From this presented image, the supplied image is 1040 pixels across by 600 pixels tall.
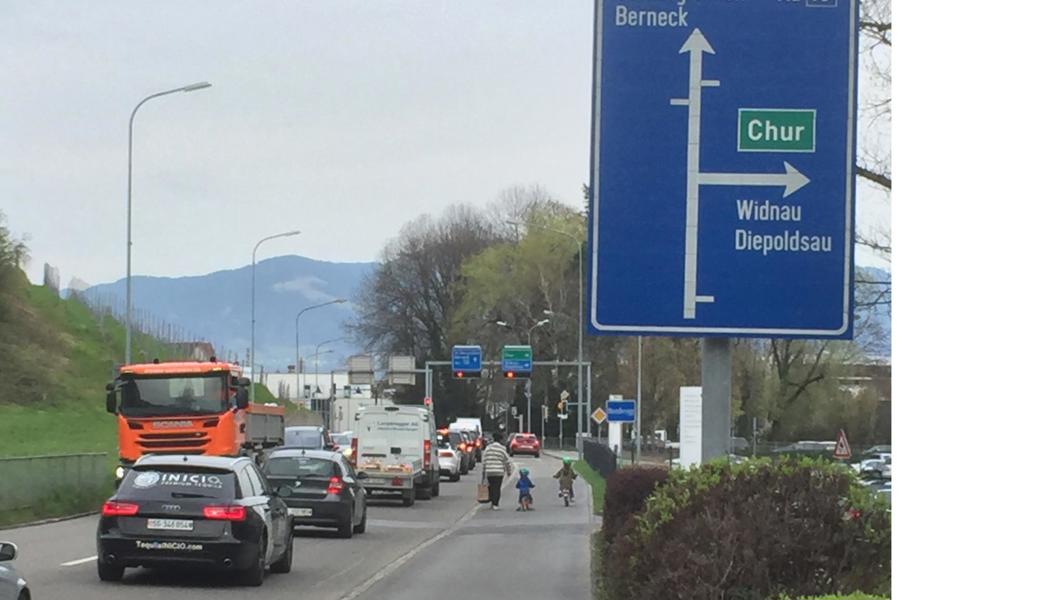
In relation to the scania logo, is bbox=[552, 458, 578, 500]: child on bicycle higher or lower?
lower

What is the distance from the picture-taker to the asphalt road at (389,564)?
17.8 m

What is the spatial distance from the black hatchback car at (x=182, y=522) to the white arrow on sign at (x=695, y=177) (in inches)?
429

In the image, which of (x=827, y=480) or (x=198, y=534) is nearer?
(x=827, y=480)

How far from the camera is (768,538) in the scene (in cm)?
719

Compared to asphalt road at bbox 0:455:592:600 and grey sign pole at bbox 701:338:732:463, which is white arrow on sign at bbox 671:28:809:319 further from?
asphalt road at bbox 0:455:592:600

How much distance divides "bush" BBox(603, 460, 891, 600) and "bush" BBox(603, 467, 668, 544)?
29.5 feet

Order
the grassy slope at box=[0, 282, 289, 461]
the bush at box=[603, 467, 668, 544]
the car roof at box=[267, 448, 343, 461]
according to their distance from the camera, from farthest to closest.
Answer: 1. the grassy slope at box=[0, 282, 289, 461]
2. the car roof at box=[267, 448, 343, 461]
3. the bush at box=[603, 467, 668, 544]

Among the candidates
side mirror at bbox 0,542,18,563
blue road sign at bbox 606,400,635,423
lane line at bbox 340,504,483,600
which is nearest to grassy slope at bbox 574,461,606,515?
blue road sign at bbox 606,400,635,423

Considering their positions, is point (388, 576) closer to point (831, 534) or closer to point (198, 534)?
point (198, 534)

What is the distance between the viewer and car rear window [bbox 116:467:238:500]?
1795cm

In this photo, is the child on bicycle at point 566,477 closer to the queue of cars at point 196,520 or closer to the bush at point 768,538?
the queue of cars at point 196,520
